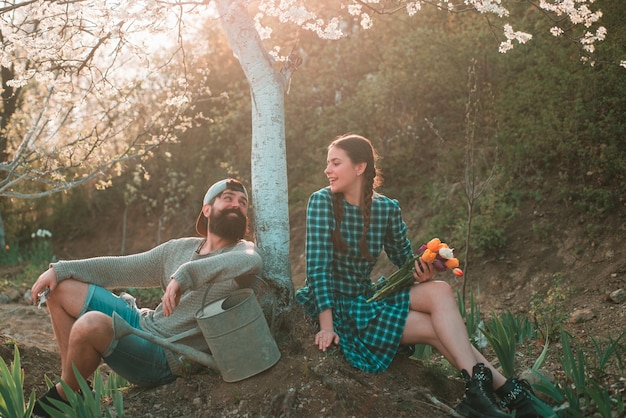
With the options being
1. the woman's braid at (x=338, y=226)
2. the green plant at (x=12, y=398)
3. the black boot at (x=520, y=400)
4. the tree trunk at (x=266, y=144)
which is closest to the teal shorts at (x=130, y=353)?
the green plant at (x=12, y=398)

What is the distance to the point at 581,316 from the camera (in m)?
4.94

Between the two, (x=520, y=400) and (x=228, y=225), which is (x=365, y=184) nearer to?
(x=228, y=225)

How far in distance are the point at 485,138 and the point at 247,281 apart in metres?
4.88

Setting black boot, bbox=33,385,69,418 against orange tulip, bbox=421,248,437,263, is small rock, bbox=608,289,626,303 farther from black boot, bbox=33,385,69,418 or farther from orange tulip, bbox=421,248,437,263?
black boot, bbox=33,385,69,418

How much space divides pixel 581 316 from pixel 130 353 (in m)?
3.54

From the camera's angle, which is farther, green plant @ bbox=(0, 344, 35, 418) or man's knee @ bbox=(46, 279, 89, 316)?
man's knee @ bbox=(46, 279, 89, 316)

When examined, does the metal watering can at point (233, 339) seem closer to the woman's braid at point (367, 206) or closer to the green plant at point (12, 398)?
the green plant at point (12, 398)

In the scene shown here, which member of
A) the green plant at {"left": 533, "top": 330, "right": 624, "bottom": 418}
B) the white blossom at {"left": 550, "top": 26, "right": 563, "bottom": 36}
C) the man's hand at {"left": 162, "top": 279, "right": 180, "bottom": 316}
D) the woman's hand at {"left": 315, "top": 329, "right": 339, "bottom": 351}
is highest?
the white blossom at {"left": 550, "top": 26, "right": 563, "bottom": 36}

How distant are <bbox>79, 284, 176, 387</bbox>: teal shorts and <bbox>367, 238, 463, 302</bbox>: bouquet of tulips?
117cm

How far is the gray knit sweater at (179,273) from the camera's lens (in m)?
3.06

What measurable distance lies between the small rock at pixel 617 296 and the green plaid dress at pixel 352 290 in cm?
266

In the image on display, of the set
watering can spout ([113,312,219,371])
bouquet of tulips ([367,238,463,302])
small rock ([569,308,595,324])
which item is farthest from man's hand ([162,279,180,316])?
small rock ([569,308,595,324])

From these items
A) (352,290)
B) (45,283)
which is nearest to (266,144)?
(352,290)

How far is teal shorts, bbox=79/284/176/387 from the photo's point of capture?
3131 millimetres
